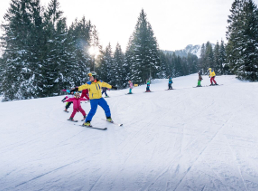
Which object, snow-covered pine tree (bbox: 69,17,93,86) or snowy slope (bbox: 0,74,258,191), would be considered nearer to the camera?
snowy slope (bbox: 0,74,258,191)

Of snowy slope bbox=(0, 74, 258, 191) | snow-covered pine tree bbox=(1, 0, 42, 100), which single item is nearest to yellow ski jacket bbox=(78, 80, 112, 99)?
snowy slope bbox=(0, 74, 258, 191)

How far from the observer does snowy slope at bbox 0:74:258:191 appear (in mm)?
2439

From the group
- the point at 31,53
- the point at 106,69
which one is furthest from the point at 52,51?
the point at 106,69

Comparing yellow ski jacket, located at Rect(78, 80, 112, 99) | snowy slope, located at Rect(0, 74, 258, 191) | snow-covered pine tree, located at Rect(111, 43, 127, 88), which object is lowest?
snowy slope, located at Rect(0, 74, 258, 191)

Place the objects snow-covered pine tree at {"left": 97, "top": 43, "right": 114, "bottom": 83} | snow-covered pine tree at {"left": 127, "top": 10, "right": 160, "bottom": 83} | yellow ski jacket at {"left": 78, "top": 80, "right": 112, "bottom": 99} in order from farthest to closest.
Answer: snow-covered pine tree at {"left": 97, "top": 43, "right": 114, "bottom": 83}, snow-covered pine tree at {"left": 127, "top": 10, "right": 160, "bottom": 83}, yellow ski jacket at {"left": 78, "top": 80, "right": 112, "bottom": 99}

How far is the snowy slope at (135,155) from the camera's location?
2.44 metres

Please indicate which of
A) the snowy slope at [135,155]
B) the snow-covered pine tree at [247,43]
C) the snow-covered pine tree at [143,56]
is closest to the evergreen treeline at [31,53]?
the snowy slope at [135,155]

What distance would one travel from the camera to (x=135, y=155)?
3357mm

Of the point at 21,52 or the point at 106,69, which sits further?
the point at 106,69

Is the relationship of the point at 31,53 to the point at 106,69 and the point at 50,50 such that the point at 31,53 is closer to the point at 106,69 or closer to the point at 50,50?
the point at 50,50

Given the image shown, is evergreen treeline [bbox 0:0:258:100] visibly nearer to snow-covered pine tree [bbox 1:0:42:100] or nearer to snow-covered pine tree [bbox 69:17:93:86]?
snow-covered pine tree [bbox 1:0:42:100]

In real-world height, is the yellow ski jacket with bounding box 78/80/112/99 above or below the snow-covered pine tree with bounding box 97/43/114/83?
below

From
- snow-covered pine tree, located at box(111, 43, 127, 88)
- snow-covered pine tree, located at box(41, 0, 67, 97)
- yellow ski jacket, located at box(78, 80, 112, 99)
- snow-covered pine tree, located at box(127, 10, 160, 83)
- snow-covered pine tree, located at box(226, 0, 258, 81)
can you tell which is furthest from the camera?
snow-covered pine tree, located at box(111, 43, 127, 88)

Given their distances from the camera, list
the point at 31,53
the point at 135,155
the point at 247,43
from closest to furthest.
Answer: the point at 135,155
the point at 31,53
the point at 247,43
